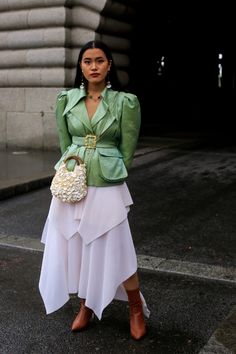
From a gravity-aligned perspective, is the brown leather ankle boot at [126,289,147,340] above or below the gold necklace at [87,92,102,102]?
below

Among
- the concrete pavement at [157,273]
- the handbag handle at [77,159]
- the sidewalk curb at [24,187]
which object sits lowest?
the concrete pavement at [157,273]

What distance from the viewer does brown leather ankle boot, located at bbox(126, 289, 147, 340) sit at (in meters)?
3.43

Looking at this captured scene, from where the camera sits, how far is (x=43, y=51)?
40.1 feet

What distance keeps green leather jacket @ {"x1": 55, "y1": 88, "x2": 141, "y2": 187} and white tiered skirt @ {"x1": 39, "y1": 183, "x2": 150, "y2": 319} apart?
0.40 ft

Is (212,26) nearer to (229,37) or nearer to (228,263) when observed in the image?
(229,37)

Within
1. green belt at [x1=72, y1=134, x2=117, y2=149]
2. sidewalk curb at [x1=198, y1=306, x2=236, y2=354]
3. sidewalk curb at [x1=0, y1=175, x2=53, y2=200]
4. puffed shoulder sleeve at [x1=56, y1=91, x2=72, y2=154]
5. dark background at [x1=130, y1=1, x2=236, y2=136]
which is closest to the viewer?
sidewalk curb at [x1=198, y1=306, x2=236, y2=354]

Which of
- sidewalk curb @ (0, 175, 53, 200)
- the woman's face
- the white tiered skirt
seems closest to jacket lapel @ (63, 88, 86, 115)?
the woman's face

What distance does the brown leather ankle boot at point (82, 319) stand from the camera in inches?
140

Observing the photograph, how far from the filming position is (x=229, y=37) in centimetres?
2886

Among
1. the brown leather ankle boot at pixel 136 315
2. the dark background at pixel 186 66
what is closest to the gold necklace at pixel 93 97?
the brown leather ankle boot at pixel 136 315

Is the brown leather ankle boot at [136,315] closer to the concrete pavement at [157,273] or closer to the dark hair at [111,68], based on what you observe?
the concrete pavement at [157,273]

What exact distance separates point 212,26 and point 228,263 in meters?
23.6

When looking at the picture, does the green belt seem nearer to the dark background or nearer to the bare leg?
the bare leg

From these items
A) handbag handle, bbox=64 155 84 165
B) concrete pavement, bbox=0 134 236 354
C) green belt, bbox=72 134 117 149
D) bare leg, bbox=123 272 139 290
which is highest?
green belt, bbox=72 134 117 149
